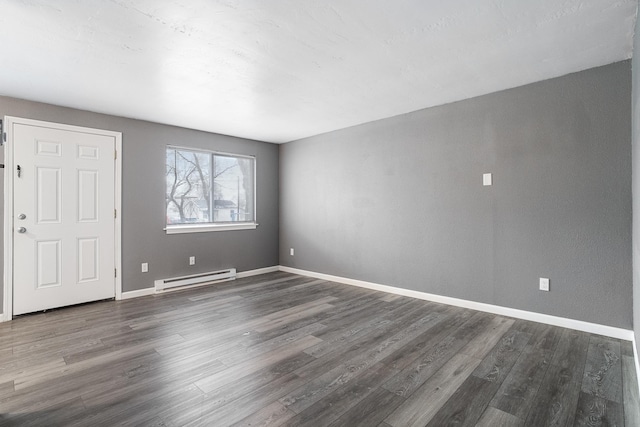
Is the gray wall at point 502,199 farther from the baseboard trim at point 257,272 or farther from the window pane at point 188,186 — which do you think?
the window pane at point 188,186

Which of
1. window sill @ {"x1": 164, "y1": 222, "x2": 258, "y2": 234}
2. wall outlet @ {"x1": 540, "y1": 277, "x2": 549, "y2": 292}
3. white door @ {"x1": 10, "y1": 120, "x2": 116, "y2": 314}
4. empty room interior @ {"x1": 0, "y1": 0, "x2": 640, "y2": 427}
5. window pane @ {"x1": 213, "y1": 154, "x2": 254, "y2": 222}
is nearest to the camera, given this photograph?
empty room interior @ {"x1": 0, "y1": 0, "x2": 640, "y2": 427}

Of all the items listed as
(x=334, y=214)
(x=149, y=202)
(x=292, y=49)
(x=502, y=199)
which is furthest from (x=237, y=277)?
(x=502, y=199)

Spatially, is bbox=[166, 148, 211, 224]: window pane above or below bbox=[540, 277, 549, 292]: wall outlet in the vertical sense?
above

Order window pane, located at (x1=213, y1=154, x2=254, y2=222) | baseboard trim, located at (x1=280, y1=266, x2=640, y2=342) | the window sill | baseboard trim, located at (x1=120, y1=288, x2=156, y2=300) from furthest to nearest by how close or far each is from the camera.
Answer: window pane, located at (x1=213, y1=154, x2=254, y2=222), the window sill, baseboard trim, located at (x1=120, y1=288, x2=156, y2=300), baseboard trim, located at (x1=280, y1=266, x2=640, y2=342)

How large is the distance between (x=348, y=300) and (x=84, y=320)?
287 centimetres

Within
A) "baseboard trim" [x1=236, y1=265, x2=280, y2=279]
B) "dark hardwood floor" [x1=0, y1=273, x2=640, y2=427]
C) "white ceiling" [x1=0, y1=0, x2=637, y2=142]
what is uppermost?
"white ceiling" [x1=0, y1=0, x2=637, y2=142]

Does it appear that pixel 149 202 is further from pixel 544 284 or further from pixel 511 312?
pixel 544 284

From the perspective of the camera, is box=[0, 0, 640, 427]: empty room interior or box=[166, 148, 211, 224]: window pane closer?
box=[0, 0, 640, 427]: empty room interior

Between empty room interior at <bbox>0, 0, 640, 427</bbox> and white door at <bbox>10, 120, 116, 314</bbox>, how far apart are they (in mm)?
24

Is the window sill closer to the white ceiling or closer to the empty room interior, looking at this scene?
the empty room interior

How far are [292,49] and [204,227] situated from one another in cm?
320

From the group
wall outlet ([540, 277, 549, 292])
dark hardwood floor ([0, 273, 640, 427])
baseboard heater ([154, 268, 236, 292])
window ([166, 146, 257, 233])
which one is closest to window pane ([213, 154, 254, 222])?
window ([166, 146, 257, 233])

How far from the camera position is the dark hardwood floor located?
171 cm

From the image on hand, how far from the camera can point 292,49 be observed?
7.86 feet
